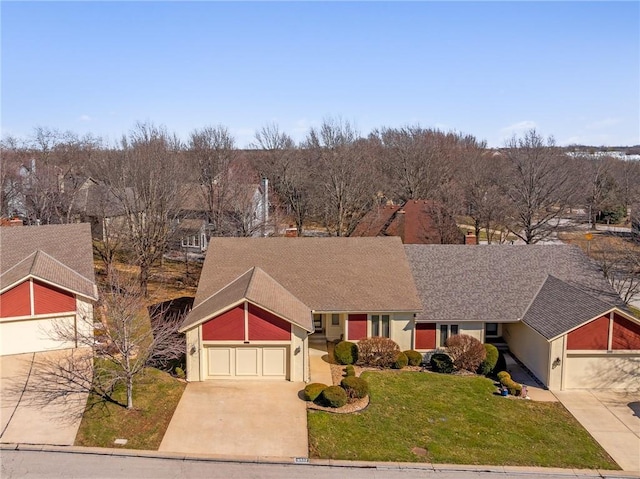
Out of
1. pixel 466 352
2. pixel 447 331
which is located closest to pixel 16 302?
pixel 447 331

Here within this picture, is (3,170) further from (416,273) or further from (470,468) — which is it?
(470,468)

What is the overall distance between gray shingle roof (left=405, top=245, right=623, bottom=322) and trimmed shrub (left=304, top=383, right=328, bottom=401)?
7.26 metres

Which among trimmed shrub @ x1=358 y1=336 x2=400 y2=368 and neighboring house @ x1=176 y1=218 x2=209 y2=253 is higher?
neighboring house @ x1=176 y1=218 x2=209 y2=253

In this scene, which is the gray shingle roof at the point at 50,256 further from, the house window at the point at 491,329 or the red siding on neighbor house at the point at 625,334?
the red siding on neighbor house at the point at 625,334

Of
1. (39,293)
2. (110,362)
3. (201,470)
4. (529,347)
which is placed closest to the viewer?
(201,470)

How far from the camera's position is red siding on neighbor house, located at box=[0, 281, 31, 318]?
26.8 m

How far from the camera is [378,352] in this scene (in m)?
27.1

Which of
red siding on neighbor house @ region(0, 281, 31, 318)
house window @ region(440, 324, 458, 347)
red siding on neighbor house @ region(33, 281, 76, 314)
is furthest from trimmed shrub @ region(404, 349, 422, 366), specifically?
red siding on neighbor house @ region(0, 281, 31, 318)

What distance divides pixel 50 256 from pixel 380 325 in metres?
17.7

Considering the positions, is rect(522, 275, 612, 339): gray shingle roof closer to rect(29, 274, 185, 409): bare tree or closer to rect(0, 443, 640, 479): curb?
rect(0, 443, 640, 479): curb

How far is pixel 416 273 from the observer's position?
30.8 meters

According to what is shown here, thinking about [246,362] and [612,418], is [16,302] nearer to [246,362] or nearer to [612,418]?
[246,362]

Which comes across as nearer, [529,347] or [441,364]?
[441,364]

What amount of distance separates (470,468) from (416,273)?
43.5 feet
